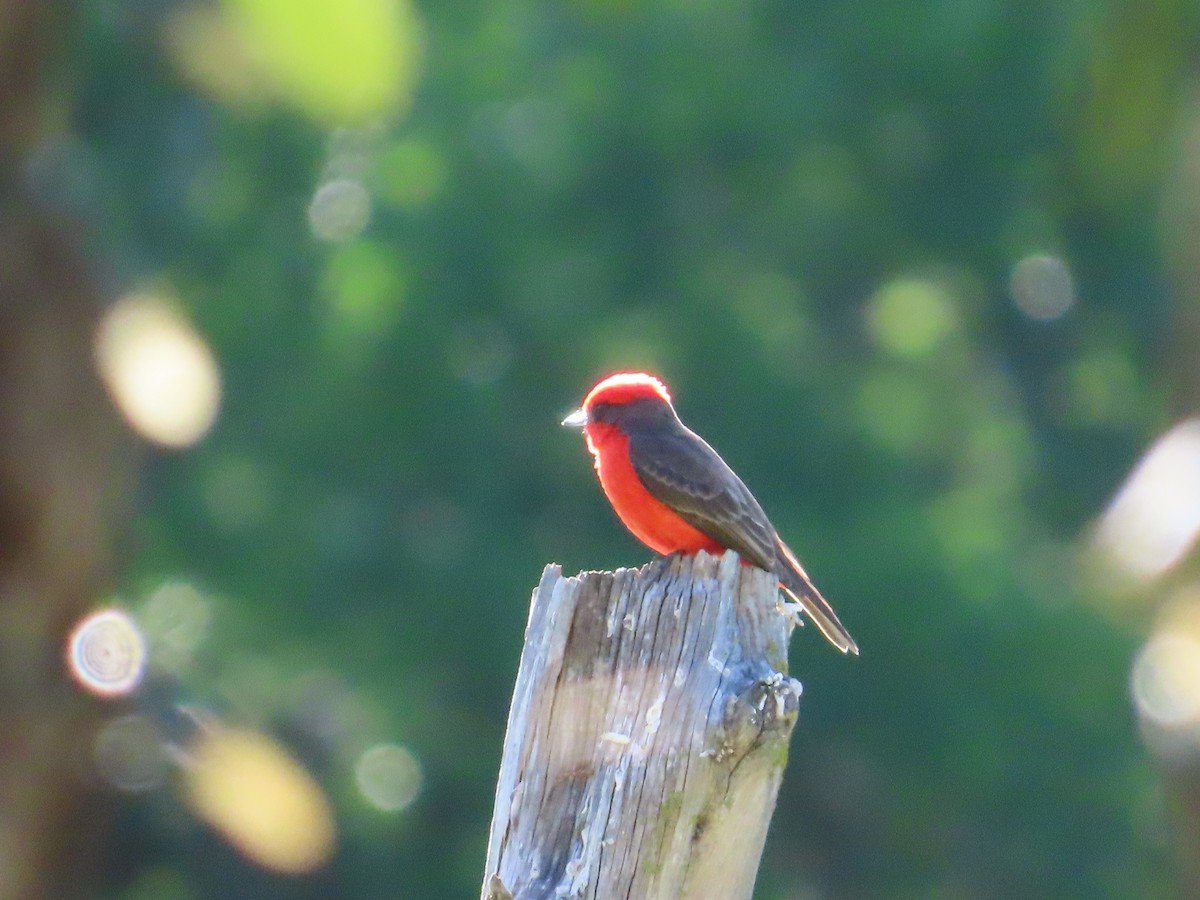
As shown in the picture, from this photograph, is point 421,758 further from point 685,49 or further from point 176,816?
point 685,49

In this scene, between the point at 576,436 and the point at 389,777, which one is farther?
the point at 576,436

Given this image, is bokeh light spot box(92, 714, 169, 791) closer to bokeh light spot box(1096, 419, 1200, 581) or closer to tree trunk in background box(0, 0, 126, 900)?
tree trunk in background box(0, 0, 126, 900)

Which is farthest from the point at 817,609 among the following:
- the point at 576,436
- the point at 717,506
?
the point at 576,436

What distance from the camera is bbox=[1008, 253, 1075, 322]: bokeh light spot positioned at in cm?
1694

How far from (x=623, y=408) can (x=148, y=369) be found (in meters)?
2.61

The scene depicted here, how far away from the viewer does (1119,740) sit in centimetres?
1322

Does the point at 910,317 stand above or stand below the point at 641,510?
above

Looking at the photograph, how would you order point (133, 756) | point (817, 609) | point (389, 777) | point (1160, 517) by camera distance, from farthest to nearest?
point (389, 777) < point (133, 756) < point (1160, 517) < point (817, 609)

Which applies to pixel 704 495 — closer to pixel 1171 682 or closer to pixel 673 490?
pixel 673 490

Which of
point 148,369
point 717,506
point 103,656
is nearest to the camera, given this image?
point 717,506

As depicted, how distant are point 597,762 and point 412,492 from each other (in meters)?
9.93

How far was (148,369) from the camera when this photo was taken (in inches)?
325

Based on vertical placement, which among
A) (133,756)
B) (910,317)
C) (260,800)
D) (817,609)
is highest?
(910,317)

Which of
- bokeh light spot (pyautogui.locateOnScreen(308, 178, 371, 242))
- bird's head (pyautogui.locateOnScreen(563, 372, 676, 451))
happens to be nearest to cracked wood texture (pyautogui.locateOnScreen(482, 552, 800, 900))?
bird's head (pyautogui.locateOnScreen(563, 372, 676, 451))
